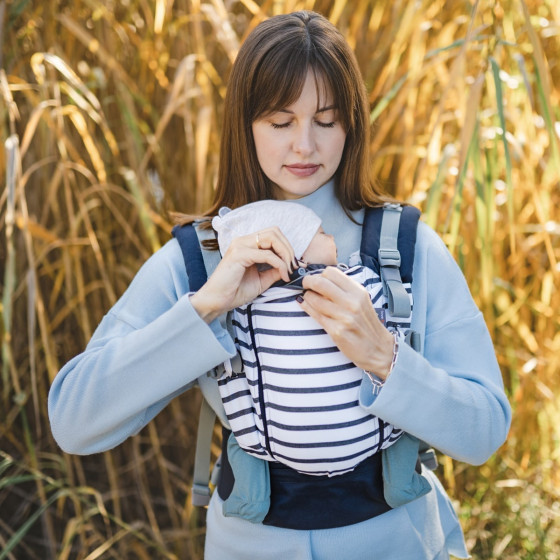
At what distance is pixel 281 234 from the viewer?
0.85m

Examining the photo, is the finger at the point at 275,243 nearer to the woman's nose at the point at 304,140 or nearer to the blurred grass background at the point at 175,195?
the woman's nose at the point at 304,140

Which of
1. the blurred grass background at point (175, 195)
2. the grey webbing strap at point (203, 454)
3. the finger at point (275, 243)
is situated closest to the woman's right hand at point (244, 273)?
the finger at point (275, 243)

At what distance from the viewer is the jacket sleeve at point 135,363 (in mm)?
859

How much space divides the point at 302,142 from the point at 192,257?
0.67 feet

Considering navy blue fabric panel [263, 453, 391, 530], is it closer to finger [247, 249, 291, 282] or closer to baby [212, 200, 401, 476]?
baby [212, 200, 401, 476]

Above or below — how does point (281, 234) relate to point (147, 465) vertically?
above

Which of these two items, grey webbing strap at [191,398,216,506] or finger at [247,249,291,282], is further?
grey webbing strap at [191,398,216,506]

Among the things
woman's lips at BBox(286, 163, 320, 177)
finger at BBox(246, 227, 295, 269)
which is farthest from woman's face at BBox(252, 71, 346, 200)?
finger at BBox(246, 227, 295, 269)

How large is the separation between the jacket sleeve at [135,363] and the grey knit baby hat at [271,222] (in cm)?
10

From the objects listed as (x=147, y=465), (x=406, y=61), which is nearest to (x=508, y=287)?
(x=406, y=61)

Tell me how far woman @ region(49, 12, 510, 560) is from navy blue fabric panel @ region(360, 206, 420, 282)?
0.03 metres

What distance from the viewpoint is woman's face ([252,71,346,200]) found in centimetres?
90

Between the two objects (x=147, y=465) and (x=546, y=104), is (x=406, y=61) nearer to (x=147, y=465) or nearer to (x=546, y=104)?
(x=546, y=104)

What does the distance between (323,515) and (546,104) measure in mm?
671
